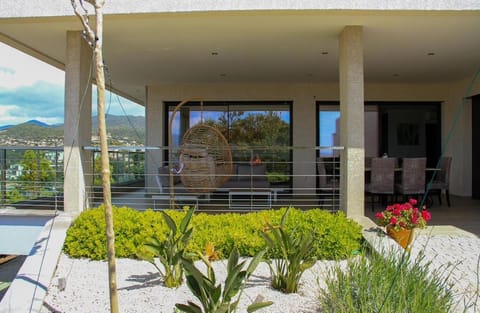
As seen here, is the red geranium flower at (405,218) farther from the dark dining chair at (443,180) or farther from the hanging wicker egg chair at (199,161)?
the dark dining chair at (443,180)

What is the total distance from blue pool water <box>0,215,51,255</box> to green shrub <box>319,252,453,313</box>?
433 cm

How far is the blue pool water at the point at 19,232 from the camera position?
5.58 metres

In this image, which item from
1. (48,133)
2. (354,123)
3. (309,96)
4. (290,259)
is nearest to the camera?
(290,259)

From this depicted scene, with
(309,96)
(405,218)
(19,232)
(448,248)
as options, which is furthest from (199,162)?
(309,96)

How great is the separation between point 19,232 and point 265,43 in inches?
182

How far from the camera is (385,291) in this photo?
2674 mm

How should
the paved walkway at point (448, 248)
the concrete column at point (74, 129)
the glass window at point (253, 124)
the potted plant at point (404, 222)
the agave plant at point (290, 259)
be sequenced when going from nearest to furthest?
the agave plant at point (290, 259) < the paved walkway at point (448, 248) < the potted plant at point (404, 222) < the concrete column at point (74, 129) < the glass window at point (253, 124)

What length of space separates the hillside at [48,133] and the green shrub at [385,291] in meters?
5.22

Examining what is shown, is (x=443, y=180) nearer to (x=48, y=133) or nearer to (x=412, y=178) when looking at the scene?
(x=412, y=178)

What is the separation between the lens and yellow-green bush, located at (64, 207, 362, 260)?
4.80 metres

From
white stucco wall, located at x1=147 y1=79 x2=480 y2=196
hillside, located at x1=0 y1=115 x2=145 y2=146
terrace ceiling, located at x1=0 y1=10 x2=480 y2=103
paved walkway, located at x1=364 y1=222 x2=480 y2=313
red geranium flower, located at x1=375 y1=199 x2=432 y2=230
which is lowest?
paved walkway, located at x1=364 y1=222 x2=480 y2=313

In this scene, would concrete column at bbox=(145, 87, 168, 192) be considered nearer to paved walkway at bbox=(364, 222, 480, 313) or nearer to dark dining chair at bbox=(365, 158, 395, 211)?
dark dining chair at bbox=(365, 158, 395, 211)

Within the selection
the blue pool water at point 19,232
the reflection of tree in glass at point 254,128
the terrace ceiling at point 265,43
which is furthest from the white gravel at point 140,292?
the reflection of tree in glass at point 254,128

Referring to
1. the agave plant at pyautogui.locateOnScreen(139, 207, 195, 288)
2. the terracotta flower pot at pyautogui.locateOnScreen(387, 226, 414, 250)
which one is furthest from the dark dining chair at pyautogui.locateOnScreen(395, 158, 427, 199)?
the agave plant at pyautogui.locateOnScreen(139, 207, 195, 288)
